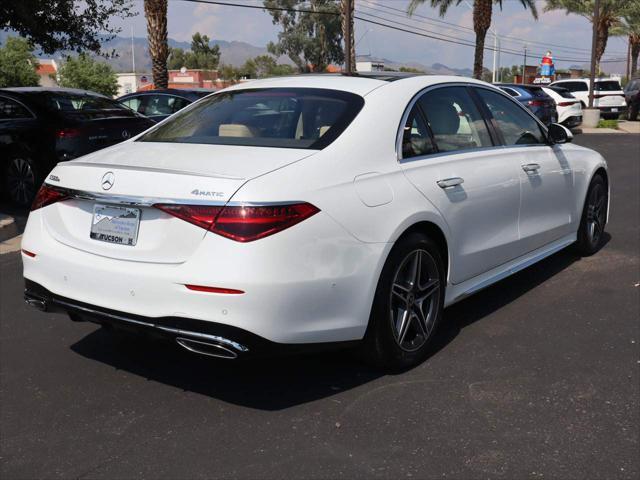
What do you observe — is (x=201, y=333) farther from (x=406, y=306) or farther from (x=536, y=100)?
(x=536, y=100)

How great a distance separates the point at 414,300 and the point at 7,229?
538 centimetres

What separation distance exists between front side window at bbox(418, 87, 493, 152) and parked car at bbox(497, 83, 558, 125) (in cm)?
1534

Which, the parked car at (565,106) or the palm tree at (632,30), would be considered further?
the palm tree at (632,30)

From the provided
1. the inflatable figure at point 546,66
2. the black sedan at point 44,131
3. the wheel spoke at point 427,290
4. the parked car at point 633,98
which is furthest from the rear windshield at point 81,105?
the inflatable figure at point 546,66

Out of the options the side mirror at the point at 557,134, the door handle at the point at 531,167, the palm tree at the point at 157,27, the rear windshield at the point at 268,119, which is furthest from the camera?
the palm tree at the point at 157,27

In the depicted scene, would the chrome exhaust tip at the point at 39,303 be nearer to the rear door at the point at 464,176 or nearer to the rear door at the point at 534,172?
the rear door at the point at 464,176

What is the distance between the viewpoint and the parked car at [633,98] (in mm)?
30484

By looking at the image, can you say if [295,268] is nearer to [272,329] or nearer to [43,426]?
[272,329]

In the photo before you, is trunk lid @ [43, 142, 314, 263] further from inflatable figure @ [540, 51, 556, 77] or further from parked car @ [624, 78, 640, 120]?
inflatable figure @ [540, 51, 556, 77]

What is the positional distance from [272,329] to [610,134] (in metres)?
22.5

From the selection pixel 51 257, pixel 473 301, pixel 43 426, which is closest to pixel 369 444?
pixel 43 426

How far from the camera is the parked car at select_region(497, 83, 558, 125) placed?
19.7 meters

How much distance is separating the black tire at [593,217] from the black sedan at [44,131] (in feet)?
19.3

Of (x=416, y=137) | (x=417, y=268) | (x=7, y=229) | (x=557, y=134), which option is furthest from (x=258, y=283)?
(x=7, y=229)
